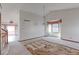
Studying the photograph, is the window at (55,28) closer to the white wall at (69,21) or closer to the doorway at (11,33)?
the white wall at (69,21)

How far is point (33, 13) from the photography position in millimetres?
1841

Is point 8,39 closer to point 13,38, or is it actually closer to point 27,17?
point 13,38

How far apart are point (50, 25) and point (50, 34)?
0.17m

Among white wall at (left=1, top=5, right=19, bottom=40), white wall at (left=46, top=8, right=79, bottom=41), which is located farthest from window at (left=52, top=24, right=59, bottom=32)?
white wall at (left=1, top=5, right=19, bottom=40)

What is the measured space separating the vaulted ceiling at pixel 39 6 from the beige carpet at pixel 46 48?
547mm

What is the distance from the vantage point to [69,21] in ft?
5.80

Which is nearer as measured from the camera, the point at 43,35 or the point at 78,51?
the point at 78,51

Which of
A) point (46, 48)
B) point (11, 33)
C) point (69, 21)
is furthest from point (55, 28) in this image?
point (11, 33)

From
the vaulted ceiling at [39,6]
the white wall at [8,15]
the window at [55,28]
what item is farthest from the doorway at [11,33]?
the window at [55,28]

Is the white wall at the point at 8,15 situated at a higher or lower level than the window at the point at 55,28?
higher

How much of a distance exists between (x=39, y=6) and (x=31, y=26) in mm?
395

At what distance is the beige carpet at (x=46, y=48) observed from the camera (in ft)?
5.68

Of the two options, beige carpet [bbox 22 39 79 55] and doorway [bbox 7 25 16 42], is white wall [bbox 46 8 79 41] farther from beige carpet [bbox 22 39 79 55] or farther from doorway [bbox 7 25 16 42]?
doorway [bbox 7 25 16 42]
